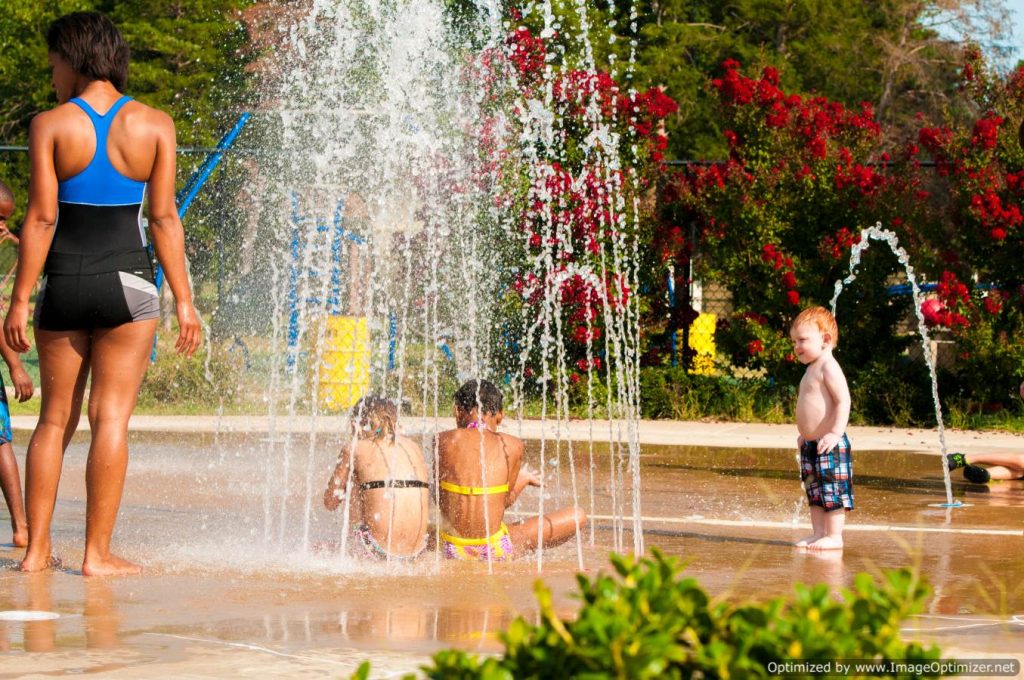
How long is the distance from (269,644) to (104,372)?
1.55 metres

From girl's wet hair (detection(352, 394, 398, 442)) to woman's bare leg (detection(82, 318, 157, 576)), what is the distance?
0.95 metres

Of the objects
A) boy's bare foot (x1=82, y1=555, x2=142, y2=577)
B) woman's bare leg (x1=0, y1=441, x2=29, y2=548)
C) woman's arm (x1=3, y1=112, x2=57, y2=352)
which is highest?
woman's arm (x1=3, y1=112, x2=57, y2=352)

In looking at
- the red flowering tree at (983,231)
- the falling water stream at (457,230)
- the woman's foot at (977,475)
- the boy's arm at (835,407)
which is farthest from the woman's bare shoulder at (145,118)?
the red flowering tree at (983,231)

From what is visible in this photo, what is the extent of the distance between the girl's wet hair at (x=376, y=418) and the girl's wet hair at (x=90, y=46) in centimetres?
Result: 153

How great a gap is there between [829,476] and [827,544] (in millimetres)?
314

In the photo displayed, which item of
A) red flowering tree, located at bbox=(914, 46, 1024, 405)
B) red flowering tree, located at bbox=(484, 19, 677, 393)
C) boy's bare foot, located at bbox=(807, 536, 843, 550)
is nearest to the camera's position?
boy's bare foot, located at bbox=(807, 536, 843, 550)

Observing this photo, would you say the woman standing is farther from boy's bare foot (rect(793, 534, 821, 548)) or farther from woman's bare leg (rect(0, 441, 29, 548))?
boy's bare foot (rect(793, 534, 821, 548))

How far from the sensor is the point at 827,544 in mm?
6383

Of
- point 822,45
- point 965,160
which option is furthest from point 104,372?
point 822,45

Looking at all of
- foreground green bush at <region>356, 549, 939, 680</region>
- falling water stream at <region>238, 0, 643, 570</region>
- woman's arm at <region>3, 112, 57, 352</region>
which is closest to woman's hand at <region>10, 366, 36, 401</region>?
woman's arm at <region>3, 112, 57, 352</region>

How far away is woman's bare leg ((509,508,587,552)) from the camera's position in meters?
6.05

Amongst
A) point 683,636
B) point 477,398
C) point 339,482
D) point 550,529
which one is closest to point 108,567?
point 339,482

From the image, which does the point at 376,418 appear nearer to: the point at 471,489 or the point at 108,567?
the point at 471,489

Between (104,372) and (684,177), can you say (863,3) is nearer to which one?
(684,177)
